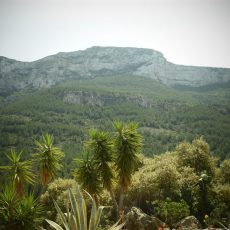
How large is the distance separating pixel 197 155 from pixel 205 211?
8.16 metres

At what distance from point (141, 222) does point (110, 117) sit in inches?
5387

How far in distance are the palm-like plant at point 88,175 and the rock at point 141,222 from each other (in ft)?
11.8

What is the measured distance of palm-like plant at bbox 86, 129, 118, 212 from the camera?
2473 centimetres

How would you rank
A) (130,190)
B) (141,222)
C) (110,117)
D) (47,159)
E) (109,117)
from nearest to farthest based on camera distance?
(141,222), (47,159), (130,190), (110,117), (109,117)

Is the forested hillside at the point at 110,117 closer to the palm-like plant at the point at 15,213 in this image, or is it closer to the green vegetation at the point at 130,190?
the green vegetation at the point at 130,190

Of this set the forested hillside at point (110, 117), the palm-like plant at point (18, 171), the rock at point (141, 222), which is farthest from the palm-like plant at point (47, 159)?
the forested hillside at point (110, 117)

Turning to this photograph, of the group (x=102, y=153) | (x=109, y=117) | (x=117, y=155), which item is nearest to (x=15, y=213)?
(x=102, y=153)

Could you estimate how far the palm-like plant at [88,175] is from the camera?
79.6 feet

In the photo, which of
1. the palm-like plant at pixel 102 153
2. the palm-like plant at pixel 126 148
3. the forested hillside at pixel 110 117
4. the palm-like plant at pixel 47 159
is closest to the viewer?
the palm-like plant at pixel 47 159

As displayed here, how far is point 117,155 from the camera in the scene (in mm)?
24781

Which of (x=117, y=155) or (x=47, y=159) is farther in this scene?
(x=117, y=155)

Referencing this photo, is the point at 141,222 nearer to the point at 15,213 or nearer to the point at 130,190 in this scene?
the point at 15,213

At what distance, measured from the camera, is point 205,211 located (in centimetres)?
3159

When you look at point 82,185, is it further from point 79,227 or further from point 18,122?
point 18,122
